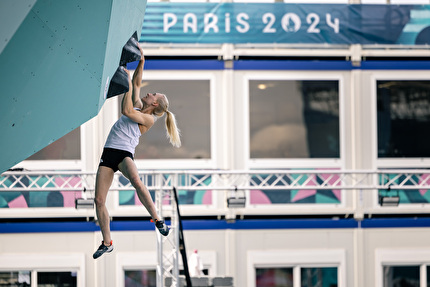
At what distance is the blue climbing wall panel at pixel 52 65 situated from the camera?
4.19m

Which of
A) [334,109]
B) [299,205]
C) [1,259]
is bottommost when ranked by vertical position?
[1,259]

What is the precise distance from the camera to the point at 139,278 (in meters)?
15.8

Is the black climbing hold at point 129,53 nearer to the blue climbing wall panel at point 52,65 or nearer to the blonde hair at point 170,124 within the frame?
the blue climbing wall panel at point 52,65

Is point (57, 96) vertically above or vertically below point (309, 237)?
above

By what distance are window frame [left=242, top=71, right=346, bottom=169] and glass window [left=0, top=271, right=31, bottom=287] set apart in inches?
194

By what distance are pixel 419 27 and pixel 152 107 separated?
12.1 metres

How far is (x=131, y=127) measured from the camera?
15.2ft

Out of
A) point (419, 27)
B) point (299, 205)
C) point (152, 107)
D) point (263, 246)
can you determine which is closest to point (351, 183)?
point (299, 205)

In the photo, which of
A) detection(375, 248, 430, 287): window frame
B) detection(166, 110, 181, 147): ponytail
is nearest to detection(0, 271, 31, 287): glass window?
detection(375, 248, 430, 287): window frame

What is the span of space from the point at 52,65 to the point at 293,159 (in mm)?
11877

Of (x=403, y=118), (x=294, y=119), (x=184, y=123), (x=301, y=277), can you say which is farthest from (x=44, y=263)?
(x=403, y=118)

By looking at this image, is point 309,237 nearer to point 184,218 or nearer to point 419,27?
point 184,218

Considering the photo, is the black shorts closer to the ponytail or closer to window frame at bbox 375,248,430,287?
the ponytail

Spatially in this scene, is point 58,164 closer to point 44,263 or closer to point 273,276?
point 44,263
